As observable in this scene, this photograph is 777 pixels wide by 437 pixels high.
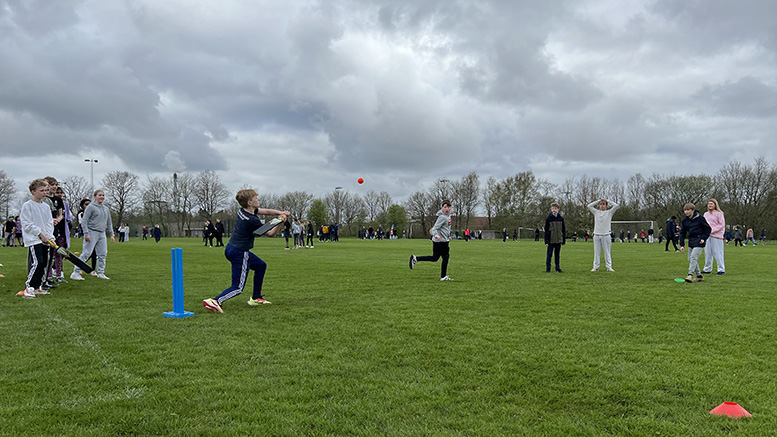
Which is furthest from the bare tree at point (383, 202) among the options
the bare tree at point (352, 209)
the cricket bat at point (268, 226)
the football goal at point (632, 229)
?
the cricket bat at point (268, 226)

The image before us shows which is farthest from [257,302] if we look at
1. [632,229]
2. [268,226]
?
[632,229]

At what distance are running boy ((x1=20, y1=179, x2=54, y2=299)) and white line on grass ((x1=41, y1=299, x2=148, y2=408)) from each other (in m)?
2.94

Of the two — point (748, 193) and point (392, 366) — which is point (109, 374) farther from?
point (748, 193)

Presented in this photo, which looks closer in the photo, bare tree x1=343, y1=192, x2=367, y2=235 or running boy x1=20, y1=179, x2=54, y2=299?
running boy x1=20, y1=179, x2=54, y2=299

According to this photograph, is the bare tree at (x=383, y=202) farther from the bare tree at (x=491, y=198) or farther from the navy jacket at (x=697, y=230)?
the navy jacket at (x=697, y=230)

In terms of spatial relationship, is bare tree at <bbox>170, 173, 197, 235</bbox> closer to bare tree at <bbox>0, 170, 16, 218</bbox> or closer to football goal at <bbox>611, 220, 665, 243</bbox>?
bare tree at <bbox>0, 170, 16, 218</bbox>

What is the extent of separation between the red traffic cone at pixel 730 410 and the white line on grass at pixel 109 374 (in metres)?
3.88

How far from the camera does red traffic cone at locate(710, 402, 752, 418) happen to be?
313cm

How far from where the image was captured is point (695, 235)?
37.4 feet

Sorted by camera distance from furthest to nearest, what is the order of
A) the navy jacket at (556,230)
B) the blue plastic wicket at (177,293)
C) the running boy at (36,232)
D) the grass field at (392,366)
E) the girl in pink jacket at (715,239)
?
1. the navy jacket at (556,230)
2. the girl in pink jacket at (715,239)
3. the running boy at (36,232)
4. the blue plastic wicket at (177,293)
5. the grass field at (392,366)

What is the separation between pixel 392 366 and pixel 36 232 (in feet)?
22.6

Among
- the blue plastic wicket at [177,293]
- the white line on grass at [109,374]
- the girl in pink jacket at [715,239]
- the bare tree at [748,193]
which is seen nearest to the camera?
the white line on grass at [109,374]

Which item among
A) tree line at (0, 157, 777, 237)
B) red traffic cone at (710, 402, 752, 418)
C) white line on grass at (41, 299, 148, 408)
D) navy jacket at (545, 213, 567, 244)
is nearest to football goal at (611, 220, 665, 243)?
tree line at (0, 157, 777, 237)

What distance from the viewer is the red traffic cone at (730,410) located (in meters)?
3.13
